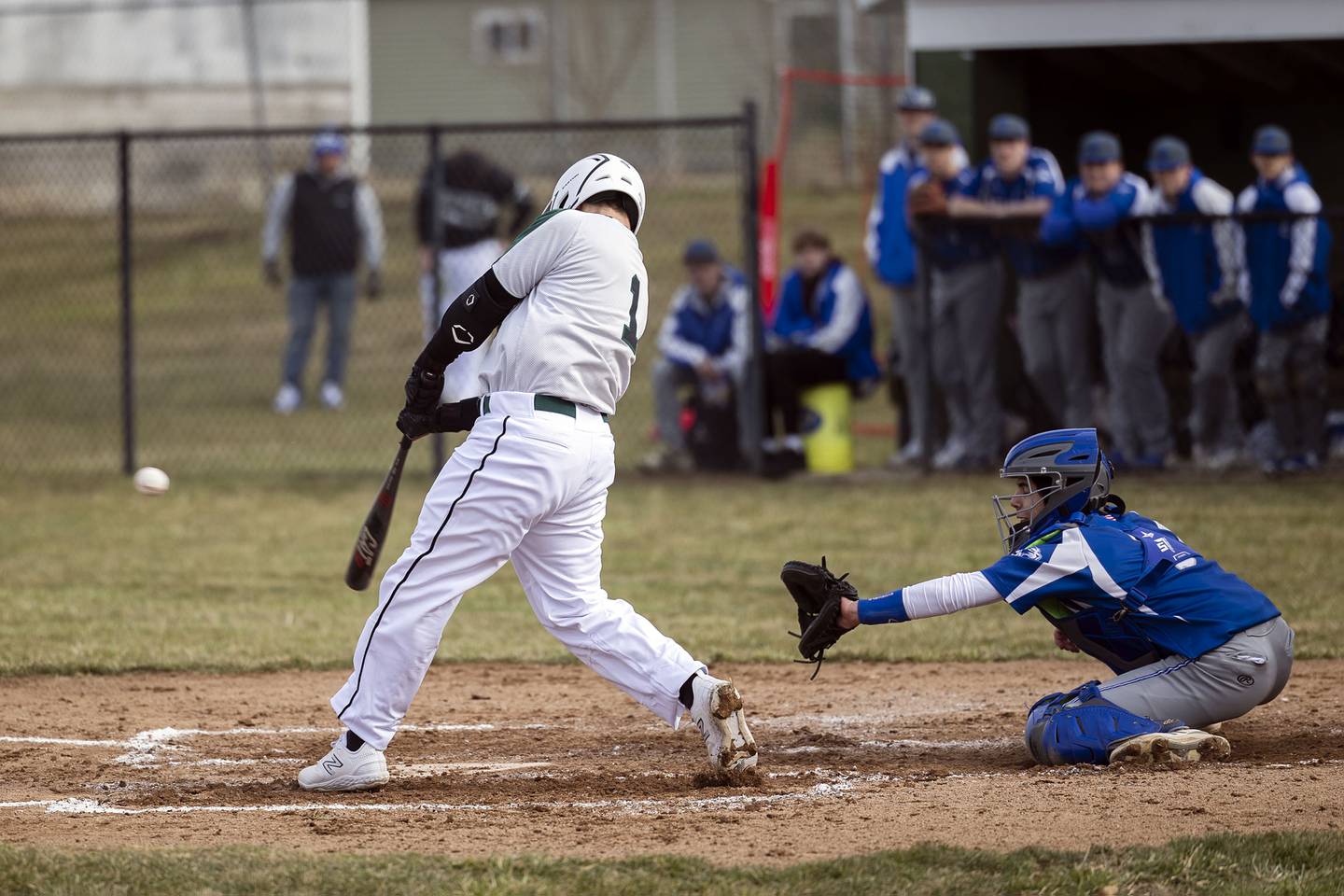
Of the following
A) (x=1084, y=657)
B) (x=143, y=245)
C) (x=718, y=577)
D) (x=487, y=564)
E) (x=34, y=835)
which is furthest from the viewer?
(x=143, y=245)

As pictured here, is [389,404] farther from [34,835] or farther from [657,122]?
[34,835]

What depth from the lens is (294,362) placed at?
14898 mm

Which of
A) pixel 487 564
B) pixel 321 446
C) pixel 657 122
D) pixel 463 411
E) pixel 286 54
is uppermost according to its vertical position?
pixel 286 54

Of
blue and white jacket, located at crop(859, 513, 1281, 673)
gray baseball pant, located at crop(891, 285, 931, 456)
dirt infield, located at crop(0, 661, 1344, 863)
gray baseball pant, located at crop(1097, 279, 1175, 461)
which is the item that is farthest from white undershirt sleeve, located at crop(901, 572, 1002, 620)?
gray baseball pant, located at crop(891, 285, 931, 456)

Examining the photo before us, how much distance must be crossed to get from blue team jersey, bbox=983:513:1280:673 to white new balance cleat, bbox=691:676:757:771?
2.83 ft

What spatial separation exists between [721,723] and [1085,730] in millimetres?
1124

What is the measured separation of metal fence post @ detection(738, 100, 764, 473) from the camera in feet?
37.8

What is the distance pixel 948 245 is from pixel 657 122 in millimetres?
2211

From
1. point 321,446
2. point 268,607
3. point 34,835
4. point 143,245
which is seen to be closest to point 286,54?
point 143,245

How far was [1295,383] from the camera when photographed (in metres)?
10.5

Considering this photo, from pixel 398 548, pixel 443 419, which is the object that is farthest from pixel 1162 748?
pixel 398 548

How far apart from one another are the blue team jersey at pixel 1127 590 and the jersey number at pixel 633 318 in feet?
4.21

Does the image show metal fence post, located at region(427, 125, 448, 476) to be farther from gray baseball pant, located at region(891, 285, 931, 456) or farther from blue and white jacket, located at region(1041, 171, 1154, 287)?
blue and white jacket, located at region(1041, 171, 1154, 287)

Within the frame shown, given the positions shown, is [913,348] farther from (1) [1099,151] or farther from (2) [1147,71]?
(2) [1147,71]
